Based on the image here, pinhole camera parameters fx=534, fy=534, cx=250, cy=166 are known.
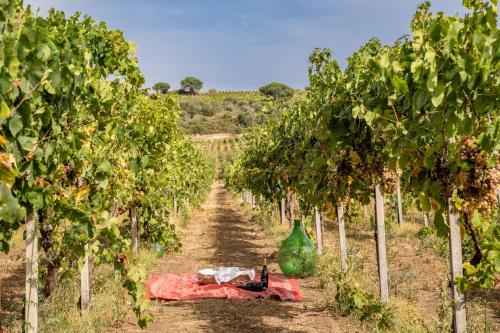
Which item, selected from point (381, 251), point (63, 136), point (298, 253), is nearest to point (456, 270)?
point (381, 251)

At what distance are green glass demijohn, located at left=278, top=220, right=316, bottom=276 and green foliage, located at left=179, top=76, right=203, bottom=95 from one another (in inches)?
5682

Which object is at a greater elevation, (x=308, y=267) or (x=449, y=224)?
(x=449, y=224)

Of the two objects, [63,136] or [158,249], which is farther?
[158,249]

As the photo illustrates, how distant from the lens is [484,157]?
3682 millimetres

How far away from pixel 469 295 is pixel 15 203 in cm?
948

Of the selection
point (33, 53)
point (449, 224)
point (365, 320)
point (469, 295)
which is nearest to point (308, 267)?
point (469, 295)

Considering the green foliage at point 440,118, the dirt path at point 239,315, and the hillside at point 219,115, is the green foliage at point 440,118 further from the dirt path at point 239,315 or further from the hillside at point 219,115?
the hillside at point 219,115

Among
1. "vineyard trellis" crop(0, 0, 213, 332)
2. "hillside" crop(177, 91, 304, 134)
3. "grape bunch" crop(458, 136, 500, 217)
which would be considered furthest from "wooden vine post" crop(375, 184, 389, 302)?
"hillside" crop(177, 91, 304, 134)

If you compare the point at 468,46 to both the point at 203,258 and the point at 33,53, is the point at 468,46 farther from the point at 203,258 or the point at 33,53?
the point at 203,258

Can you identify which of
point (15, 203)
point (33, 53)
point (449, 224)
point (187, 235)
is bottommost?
point (187, 235)

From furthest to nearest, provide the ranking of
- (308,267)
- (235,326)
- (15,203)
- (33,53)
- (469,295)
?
(308,267) → (469,295) → (235,326) → (33,53) → (15,203)

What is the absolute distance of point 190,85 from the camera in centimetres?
15400

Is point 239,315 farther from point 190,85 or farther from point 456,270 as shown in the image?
point 190,85

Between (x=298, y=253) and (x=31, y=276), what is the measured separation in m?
7.47
